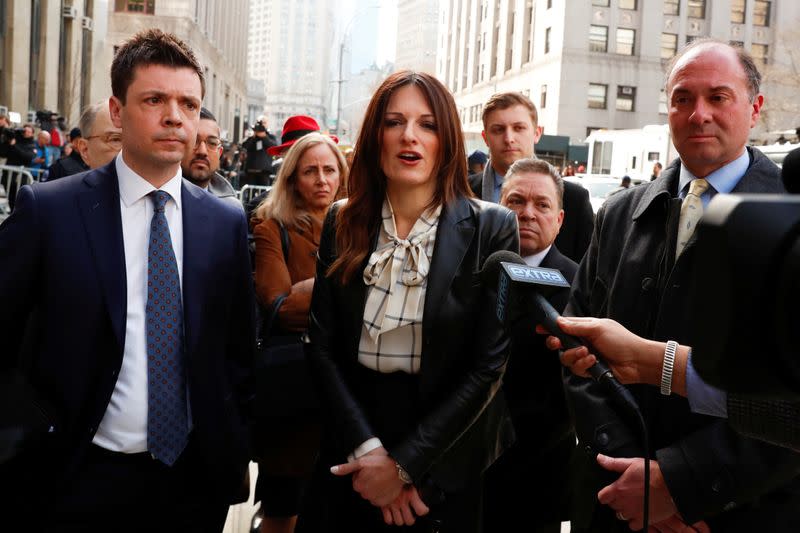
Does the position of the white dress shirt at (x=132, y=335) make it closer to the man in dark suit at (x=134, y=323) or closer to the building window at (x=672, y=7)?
the man in dark suit at (x=134, y=323)

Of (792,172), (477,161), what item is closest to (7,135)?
(477,161)

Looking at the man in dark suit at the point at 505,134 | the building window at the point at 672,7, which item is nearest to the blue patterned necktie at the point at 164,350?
the man in dark suit at the point at 505,134

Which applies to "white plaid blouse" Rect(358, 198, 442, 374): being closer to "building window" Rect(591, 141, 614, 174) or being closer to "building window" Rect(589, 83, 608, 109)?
"building window" Rect(591, 141, 614, 174)

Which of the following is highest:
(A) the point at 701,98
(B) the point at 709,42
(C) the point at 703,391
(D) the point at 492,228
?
(B) the point at 709,42

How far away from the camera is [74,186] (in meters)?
2.67

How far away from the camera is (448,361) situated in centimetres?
283

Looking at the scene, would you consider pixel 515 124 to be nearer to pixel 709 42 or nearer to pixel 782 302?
pixel 709 42

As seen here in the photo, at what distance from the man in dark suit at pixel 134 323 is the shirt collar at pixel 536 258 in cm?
151

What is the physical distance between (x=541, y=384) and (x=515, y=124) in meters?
2.35

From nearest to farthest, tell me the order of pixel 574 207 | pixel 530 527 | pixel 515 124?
1. pixel 530 527
2. pixel 574 207
3. pixel 515 124

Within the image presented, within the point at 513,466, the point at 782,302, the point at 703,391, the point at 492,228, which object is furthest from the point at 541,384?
the point at 782,302

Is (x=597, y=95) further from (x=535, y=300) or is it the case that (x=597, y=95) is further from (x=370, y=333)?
(x=535, y=300)

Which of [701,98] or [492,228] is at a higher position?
[701,98]

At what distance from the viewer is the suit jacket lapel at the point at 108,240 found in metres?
2.57
